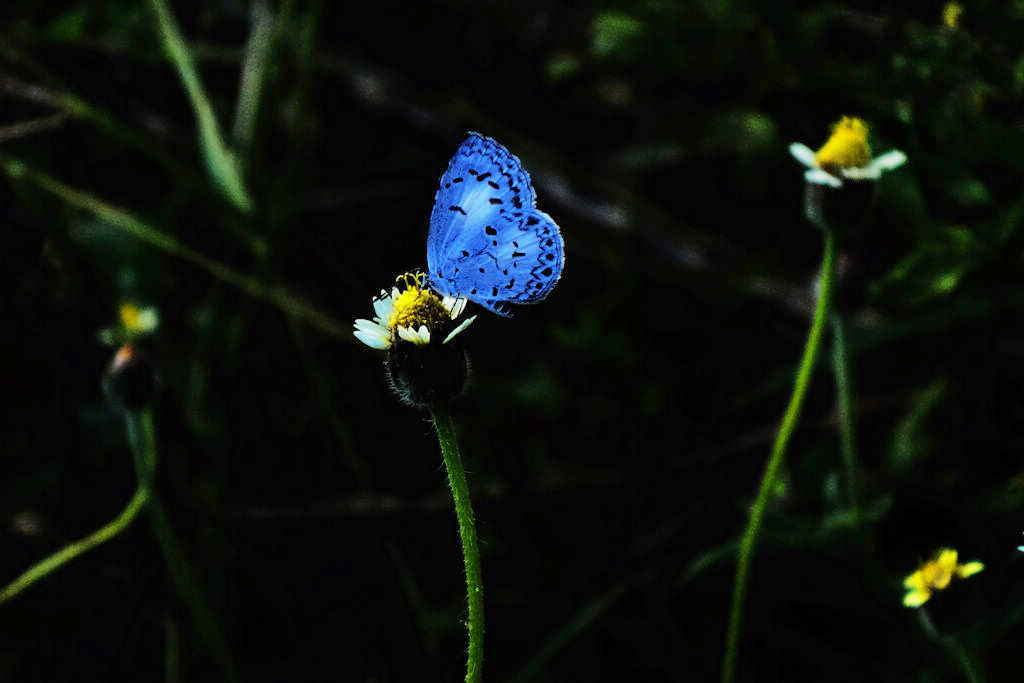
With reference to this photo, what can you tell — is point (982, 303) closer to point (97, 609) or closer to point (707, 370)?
point (707, 370)

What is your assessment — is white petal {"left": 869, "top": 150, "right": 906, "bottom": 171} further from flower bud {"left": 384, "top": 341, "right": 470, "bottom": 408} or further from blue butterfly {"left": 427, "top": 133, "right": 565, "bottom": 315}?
flower bud {"left": 384, "top": 341, "right": 470, "bottom": 408}

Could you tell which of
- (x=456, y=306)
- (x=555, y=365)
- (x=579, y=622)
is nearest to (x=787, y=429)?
(x=456, y=306)

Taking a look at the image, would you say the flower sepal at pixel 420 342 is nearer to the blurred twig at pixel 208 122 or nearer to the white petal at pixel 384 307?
the white petal at pixel 384 307

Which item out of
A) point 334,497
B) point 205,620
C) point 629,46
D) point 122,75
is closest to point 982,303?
point 629,46

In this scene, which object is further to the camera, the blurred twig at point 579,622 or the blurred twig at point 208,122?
the blurred twig at point 208,122

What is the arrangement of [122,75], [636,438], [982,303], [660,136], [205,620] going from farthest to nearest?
[122,75] < [660,136] < [636,438] < [982,303] < [205,620]

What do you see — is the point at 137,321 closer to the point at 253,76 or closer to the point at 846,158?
the point at 253,76

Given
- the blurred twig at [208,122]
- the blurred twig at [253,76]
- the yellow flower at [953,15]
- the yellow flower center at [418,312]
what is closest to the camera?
the yellow flower center at [418,312]

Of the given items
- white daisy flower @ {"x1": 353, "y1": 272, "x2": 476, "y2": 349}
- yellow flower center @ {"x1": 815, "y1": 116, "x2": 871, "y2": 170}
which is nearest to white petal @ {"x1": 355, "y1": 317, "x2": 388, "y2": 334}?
white daisy flower @ {"x1": 353, "y1": 272, "x2": 476, "y2": 349}

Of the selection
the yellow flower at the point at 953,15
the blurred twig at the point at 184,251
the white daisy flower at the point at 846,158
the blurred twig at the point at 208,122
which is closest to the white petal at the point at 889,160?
the white daisy flower at the point at 846,158

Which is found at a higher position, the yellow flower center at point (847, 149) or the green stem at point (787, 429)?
the yellow flower center at point (847, 149)
